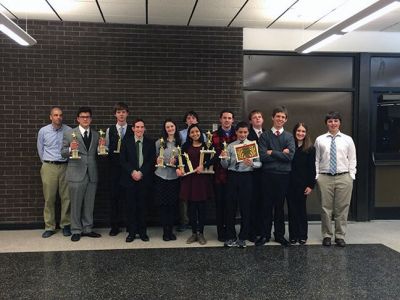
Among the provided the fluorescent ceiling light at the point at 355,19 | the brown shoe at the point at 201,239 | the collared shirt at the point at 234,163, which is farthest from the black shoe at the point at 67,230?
the fluorescent ceiling light at the point at 355,19

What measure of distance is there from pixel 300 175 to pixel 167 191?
164 centimetres

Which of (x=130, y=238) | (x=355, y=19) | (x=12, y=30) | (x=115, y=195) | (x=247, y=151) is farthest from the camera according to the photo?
(x=115, y=195)

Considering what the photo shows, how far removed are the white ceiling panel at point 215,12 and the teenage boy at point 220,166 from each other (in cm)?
134

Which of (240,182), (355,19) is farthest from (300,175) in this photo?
(355,19)

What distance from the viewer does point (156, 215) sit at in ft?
19.5

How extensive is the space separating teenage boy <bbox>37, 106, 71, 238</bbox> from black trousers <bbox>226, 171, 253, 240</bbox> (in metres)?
2.19

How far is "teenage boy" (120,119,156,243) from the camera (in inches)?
197

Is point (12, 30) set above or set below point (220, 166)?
above

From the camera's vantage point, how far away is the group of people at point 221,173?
475 cm

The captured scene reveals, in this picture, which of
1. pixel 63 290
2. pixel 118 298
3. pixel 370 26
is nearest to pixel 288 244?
pixel 118 298

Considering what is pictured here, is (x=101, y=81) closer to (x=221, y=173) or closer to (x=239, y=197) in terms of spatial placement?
(x=221, y=173)

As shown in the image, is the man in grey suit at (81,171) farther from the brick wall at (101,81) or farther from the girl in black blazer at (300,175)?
the girl in black blazer at (300,175)

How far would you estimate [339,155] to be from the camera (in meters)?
4.91

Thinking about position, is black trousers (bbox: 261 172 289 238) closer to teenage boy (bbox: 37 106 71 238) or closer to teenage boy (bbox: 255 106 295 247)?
teenage boy (bbox: 255 106 295 247)
